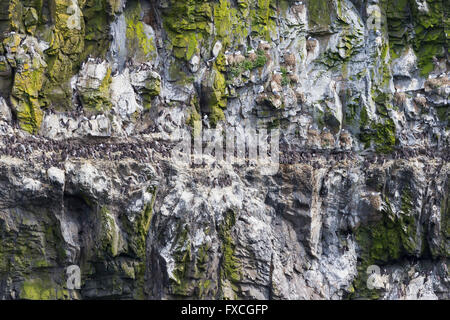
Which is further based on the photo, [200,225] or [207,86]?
[207,86]

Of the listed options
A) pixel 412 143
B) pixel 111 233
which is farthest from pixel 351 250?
pixel 111 233

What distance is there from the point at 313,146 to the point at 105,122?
9.74m

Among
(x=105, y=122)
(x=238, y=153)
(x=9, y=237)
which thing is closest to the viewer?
(x=9, y=237)

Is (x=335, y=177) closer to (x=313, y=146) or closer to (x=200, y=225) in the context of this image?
(x=313, y=146)

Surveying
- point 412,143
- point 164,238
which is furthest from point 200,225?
point 412,143

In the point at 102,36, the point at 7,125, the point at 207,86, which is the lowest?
the point at 7,125

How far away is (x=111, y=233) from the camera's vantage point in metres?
30.4

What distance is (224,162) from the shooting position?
3356cm

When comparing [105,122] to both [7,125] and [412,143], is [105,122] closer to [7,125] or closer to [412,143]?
[7,125]

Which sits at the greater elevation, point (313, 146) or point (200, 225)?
point (313, 146)

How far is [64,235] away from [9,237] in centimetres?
212

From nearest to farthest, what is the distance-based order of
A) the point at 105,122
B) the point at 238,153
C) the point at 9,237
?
the point at 9,237
the point at 105,122
the point at 238,153

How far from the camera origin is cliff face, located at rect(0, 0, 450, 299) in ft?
100

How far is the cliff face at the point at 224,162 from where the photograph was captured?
30.5m
